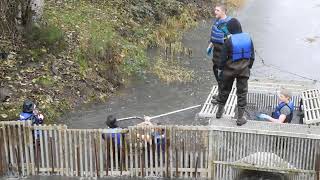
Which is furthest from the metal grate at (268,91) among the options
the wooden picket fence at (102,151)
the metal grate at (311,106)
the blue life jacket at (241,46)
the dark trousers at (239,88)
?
the blue life jacket at (241,46)

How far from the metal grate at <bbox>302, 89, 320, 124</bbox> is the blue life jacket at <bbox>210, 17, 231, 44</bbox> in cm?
205

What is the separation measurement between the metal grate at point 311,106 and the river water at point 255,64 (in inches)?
49.9

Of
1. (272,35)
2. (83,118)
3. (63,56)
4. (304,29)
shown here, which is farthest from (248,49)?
(304,29)

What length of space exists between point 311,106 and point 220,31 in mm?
2400

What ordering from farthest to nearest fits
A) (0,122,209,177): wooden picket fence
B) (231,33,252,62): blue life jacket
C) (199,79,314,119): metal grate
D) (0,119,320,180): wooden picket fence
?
1. (199,79,314,119): metal grate
2. (0,122,209,177): wooden picket fence
3. (0,119,320,180): wooden picket fence
4. (231,33,252,62): blue life jacket

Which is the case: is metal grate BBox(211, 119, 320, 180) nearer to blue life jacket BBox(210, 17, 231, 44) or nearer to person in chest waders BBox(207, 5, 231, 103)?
person in chest waders BBox(207, 5, 231, 103)

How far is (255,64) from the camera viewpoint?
1752cm

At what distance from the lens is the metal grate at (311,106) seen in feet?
30.5

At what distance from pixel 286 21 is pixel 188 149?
15.4 metres

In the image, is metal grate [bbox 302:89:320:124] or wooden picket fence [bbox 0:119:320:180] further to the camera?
metal grate [bbox 302:89:320:124]

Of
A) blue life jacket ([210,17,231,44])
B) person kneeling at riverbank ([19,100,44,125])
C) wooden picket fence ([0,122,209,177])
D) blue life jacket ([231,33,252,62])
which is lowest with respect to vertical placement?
wooden picket fence ([0,122,209,177])

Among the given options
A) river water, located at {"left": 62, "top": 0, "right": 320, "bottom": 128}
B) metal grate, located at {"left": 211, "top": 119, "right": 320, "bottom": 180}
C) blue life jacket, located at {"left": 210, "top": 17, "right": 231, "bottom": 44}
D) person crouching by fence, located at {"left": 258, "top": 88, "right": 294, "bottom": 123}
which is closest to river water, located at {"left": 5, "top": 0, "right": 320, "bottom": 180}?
river water, located at {"left": 62, "top": 0, "right": 320, "bottom": 128}

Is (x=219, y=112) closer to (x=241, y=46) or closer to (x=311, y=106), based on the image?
(x=241, y=46)

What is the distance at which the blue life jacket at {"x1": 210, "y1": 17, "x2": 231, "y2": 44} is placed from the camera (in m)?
8.88
